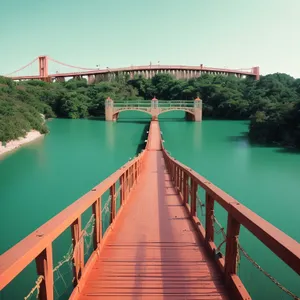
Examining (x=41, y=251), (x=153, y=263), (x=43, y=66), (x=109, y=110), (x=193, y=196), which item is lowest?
(x=153, y=263)

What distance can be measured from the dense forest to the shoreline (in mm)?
366

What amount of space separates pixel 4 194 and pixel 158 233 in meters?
8.66

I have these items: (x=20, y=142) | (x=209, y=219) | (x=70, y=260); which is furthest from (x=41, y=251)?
(x=20, y=142)

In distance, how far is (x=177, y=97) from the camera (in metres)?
48.8

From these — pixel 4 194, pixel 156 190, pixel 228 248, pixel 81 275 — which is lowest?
pixel 4 194

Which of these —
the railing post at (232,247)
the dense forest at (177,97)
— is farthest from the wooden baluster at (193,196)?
the dense forest at (177,97)

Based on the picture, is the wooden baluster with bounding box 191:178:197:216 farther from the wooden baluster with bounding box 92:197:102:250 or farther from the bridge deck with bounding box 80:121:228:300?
the wooden baluster with bounding box 92:197:102:250

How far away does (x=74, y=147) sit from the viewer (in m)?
20.4

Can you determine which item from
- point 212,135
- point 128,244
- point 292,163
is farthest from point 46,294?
point 212,135

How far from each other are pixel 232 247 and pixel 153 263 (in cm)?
75

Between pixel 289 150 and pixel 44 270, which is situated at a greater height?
pixel 44 270

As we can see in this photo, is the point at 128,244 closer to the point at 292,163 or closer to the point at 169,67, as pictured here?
the point at 292,163

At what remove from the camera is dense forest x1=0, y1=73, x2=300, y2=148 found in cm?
2027

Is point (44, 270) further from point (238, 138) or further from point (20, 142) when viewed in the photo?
point (238, 138)
